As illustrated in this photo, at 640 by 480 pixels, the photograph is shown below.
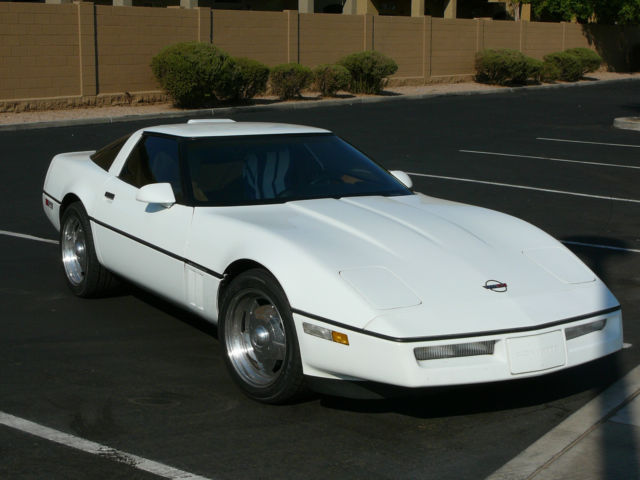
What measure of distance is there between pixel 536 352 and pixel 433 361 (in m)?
0.55

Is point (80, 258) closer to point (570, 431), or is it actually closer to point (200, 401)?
point (200, 401)

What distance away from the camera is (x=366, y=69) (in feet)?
101

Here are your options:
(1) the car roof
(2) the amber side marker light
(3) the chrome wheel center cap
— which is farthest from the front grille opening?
(1) the car roof

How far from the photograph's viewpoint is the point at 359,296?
195 inches

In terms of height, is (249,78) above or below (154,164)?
above

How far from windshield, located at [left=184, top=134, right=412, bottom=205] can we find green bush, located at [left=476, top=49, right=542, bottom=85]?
100 ft

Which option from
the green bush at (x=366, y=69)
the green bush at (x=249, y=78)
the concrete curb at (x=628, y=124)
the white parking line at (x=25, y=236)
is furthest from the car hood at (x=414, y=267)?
the green bush at (x=366, y=69)

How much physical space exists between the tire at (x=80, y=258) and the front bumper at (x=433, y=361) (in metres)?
2.75

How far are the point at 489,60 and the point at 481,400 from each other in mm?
32376

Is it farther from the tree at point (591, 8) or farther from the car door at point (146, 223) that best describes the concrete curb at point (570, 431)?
the tree at point (591, 8)

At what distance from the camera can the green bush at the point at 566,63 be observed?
129 feet

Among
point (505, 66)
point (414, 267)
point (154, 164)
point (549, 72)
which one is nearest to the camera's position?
point (414, 267)

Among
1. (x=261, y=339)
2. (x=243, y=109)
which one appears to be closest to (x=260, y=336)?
(x=261, y=339)

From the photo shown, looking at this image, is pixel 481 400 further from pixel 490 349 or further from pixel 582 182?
pixel 582 182
